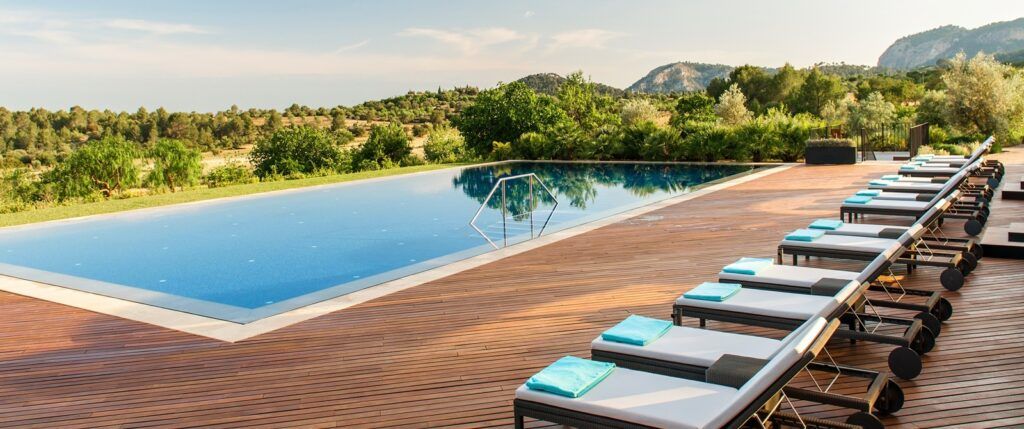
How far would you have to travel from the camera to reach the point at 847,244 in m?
4.90

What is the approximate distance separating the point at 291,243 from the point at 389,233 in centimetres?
130

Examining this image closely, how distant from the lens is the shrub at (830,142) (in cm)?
1408

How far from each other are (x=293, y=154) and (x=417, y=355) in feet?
60.1

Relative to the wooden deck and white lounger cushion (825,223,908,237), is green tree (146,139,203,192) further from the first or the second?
white lounger cushion (825,223,908,237)

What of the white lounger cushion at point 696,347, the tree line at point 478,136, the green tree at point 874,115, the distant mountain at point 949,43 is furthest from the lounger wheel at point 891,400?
the distant mountain at point 949,43

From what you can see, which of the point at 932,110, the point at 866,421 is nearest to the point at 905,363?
the point at 866,421

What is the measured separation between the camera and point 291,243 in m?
8.90

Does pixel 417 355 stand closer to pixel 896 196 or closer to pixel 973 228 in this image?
pixel 973 228

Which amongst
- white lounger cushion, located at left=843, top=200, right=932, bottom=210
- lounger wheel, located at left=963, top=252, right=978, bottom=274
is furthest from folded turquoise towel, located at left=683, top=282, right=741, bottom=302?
white lounger cushion, located at left=843, top=200, right=932, bottom=210

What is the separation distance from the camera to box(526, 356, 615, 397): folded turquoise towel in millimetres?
2562

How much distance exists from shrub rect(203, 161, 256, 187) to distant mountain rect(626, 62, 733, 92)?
2150 inches

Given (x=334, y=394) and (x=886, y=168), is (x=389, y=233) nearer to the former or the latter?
(x=334, y=394)

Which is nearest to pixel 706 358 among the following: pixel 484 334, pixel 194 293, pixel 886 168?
pixel 484 334

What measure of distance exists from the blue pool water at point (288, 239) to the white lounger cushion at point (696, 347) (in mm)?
2896
